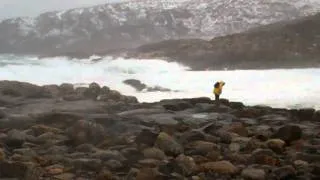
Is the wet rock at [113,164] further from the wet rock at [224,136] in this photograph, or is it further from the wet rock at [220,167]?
the wet rock at [224,136]

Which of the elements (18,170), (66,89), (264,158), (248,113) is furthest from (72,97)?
(264,158)

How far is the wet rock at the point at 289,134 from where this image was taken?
1222cm

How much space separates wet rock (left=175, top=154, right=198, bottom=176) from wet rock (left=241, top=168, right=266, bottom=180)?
841 millimetres

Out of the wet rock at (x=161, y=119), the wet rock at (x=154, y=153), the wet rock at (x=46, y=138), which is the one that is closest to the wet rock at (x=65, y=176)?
the wet rock at (x=154, y=153)

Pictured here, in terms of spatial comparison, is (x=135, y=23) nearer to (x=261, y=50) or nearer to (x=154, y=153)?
(x=261, y=50)

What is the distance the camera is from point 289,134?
12297 millimetres

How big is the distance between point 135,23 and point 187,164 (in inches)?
4208

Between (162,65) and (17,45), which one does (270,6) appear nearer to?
(17,45)

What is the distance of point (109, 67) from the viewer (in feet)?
141

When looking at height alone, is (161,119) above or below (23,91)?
below

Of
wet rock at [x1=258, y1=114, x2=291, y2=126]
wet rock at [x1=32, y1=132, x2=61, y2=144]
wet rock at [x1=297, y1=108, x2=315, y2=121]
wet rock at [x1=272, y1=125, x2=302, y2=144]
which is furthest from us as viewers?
wet rock at [x1=297, y1=108, x2=315, y2=121]

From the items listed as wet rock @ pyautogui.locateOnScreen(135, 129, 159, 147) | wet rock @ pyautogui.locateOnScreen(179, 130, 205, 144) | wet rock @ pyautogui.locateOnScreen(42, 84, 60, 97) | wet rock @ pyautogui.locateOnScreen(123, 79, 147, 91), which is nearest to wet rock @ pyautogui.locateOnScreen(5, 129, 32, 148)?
wet rock @ pyautogui.locateOnScreen(135, 129, 159, 147)

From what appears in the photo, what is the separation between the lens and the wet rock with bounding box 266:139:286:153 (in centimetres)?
1149

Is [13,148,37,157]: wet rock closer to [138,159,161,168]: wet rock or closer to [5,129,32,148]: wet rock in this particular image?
[5,129,32,148]: wet rock
